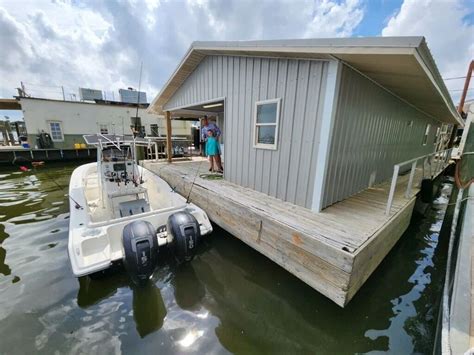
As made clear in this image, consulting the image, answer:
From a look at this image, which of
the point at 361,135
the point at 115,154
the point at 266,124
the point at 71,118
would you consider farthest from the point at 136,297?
the point at 71,118

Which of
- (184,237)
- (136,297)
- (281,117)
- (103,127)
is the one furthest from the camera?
(103,127)

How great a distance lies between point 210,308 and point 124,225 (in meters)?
1.72

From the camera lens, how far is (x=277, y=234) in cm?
283

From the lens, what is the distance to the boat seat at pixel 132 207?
3.79 meters

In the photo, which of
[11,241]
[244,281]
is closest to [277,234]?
[244,281]

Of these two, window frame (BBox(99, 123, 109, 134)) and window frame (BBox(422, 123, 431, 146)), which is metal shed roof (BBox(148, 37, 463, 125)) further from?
window frame (BBox(99, 123, 109, 134))

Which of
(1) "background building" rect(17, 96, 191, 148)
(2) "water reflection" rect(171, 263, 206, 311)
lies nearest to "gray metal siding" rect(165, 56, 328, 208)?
(2) "water reflection" rect(171, 263, 206, 311)

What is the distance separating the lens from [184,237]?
2887 millimetres

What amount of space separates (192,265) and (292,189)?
2.12 metres

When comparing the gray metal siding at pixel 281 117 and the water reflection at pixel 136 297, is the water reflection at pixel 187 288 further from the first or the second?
the gray metal siding at pixel 281 117

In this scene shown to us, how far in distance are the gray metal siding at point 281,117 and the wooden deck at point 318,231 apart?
1.10ft

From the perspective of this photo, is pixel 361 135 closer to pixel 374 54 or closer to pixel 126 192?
pixel 374 54

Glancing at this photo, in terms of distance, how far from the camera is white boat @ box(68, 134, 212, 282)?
2533mm

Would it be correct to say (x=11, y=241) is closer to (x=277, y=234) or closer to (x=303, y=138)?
(x=277, y=234)
